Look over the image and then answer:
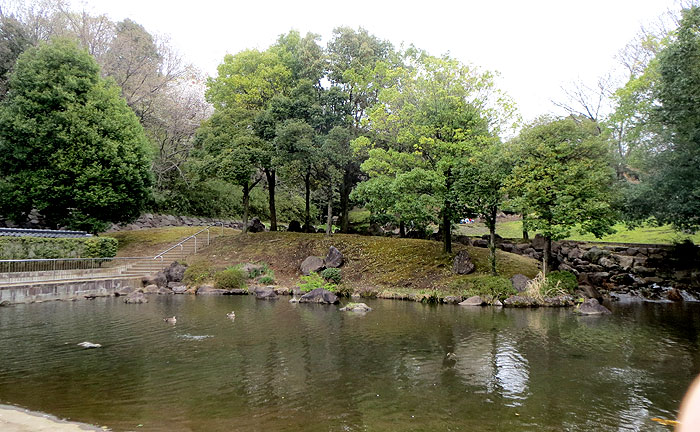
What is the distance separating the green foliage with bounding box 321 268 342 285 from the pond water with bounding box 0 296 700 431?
7.77m

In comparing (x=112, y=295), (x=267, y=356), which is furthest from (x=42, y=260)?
(x=267, y=356)

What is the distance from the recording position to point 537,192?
66.3 feet

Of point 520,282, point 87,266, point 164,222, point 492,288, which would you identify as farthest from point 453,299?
point 164,222

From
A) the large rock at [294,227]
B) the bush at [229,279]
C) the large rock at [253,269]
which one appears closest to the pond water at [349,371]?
the bush at [229,279]

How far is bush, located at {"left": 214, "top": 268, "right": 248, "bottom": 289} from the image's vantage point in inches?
965

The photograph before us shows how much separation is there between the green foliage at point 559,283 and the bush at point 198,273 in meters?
17.7

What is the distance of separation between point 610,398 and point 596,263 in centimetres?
2066

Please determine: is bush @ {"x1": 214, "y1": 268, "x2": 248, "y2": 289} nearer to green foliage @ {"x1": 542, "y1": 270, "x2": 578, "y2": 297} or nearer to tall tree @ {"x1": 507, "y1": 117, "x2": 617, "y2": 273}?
tall tree @ {"x1": 507, "y1": 117, "x2": 617, "y2": 273}

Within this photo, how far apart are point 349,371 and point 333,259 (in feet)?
54.1

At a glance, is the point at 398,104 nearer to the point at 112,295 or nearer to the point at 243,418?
the point at 112,295

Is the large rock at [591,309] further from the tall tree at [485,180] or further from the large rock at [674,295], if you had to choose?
the large rock at [674,295]

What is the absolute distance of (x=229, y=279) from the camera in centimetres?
2467

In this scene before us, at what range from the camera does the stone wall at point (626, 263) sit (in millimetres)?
23984

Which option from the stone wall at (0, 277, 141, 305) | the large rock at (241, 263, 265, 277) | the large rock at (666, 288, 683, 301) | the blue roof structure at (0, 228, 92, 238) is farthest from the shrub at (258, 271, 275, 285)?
the large rock at (666, 288, 683, 301)
